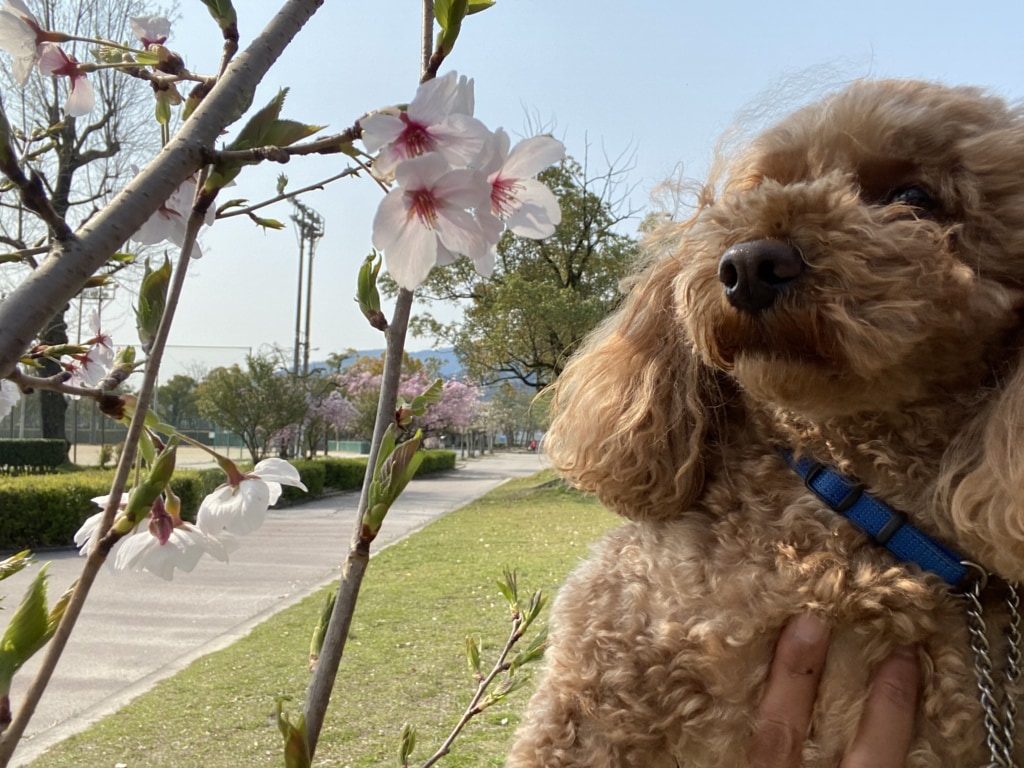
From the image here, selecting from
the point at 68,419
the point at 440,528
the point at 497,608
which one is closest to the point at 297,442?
the point at 68,419

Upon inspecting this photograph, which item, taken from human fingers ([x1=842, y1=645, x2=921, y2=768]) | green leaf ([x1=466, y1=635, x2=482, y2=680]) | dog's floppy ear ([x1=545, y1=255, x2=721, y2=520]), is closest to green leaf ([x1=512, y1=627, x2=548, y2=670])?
green leaf ([x1=466, y1=635, x2=482, y2=680])

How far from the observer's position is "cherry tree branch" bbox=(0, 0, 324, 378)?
0.40 metres

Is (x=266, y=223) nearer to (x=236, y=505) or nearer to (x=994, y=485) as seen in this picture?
(x=236, y=505)

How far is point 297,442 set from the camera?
2222 centimetres

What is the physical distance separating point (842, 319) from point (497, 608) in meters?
6.38

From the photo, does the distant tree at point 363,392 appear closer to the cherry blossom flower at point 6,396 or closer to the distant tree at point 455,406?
the distant tree at point 455,406

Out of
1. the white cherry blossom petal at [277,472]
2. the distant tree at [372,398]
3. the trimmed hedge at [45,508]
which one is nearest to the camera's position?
the white cherry blossom petal at [277,472]

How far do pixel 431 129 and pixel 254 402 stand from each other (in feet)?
66.6

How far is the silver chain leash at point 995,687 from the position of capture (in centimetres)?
112

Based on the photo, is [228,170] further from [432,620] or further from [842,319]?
[432,620]

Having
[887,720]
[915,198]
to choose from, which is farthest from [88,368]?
[915,198]

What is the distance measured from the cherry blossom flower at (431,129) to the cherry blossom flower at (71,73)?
0.37m

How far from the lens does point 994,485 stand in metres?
1.18

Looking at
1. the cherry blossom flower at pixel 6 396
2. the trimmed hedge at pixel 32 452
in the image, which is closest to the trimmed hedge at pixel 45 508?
the cherry blossom flower at pixel 6 396
